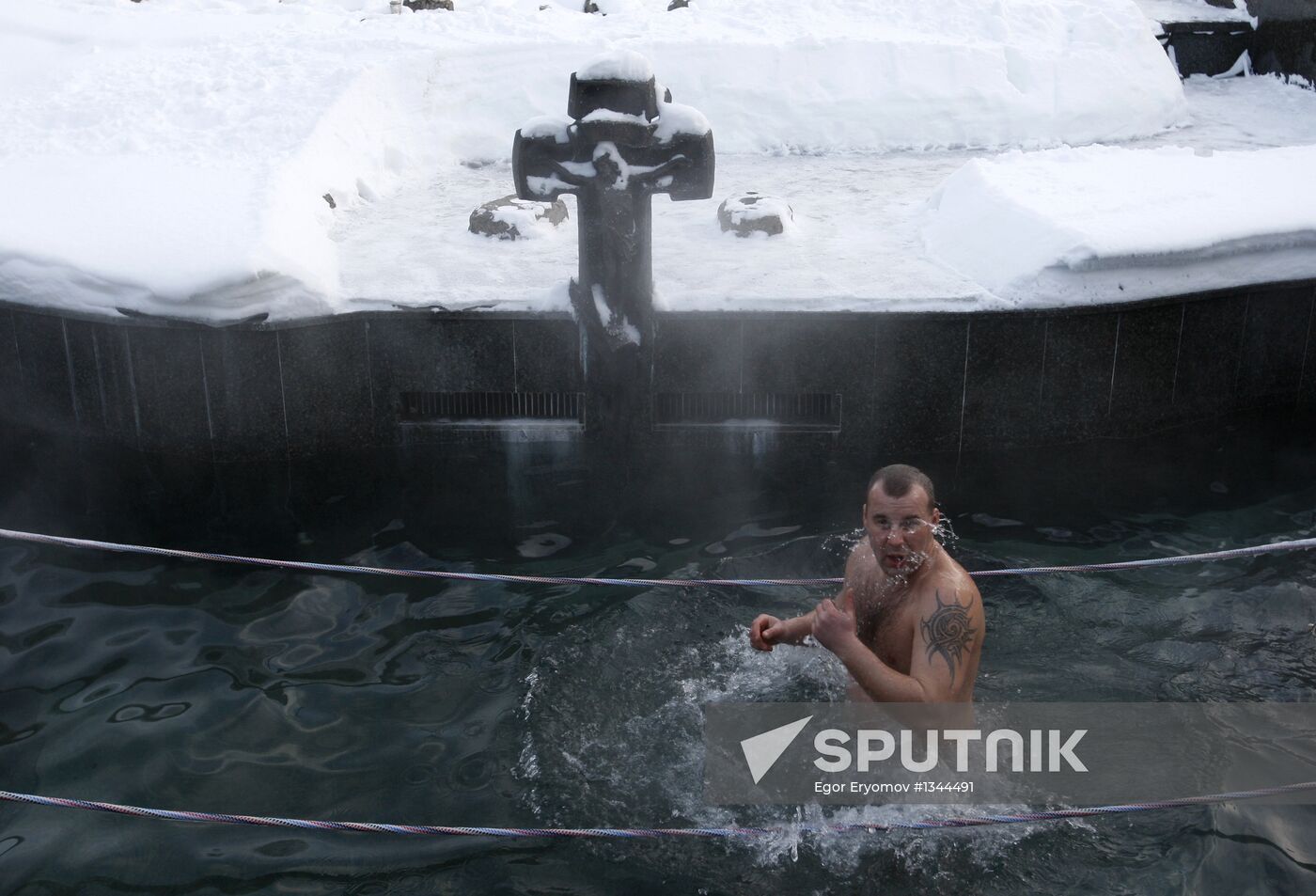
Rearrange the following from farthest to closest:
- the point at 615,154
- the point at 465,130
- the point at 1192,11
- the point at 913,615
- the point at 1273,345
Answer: the point at 1192,11 → the point at 465,130 → the point at 1273,345 → the point at 615,154 → the point at 913,615

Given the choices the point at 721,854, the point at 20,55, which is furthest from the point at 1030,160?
the point at 20,55

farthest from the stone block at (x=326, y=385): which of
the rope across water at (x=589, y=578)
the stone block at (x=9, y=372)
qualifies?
the stone block at (x=9, y=372)

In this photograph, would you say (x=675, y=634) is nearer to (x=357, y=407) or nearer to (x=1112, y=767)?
(x=1112, y=767)

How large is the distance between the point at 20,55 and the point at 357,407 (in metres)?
5.99

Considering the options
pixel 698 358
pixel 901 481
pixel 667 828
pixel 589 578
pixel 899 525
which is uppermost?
pixel 901 481

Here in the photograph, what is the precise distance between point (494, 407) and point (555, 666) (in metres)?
2.00

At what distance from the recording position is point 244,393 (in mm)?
6309

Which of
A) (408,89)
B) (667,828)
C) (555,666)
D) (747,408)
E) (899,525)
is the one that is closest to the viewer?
(899,525)

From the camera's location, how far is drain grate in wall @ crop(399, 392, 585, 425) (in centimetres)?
654

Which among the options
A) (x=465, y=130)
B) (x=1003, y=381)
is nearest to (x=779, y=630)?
(x=1003, y=381)

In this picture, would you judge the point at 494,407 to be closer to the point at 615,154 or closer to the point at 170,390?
the point at 615,154

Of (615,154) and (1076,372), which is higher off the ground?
(615,154)

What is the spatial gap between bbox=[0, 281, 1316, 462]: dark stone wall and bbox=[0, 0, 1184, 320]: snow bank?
1.90 ft

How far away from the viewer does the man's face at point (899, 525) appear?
3.72 metres
